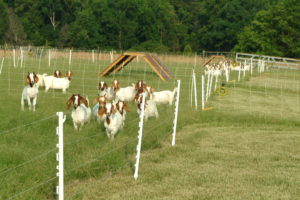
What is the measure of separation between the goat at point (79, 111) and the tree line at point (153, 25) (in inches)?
2306

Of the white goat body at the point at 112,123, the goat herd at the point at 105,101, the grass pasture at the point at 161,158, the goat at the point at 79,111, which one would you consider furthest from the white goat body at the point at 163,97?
the white goat body at the point at 112,123

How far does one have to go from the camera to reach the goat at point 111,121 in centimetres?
1006

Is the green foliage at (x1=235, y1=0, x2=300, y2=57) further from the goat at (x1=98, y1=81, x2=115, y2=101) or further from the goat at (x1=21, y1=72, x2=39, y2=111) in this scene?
the goat at (x1=21, y1=72, x2=39, y2=111)

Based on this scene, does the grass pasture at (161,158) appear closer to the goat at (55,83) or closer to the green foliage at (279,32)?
the goat at (55,83)

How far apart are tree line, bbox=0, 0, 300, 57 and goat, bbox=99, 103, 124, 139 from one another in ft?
195

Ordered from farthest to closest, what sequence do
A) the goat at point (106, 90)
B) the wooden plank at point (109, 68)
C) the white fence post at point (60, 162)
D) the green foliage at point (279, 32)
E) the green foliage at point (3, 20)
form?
the green foliage at point (3, 20) → the green foliage at point (279, 32) → the wooden plank at point (109, 68) → the goat at point (106, 90) → the white fence post at point (60, 162)

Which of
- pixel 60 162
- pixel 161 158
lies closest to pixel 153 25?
pixel 161 158

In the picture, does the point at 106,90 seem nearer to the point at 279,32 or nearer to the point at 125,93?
the point at 125,93

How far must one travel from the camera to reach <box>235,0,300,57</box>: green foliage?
66.7m

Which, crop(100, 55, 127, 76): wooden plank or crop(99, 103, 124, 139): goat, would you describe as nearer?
crop(99, 103, 124, 139): goat

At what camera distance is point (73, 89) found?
19781mm

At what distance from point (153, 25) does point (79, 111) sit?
72273mm

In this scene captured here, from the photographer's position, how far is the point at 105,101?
35.8 feet

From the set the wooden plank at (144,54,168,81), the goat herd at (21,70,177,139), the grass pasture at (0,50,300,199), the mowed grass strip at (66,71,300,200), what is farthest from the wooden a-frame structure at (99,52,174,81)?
the mowed grass strip at (66,71,300,200)
